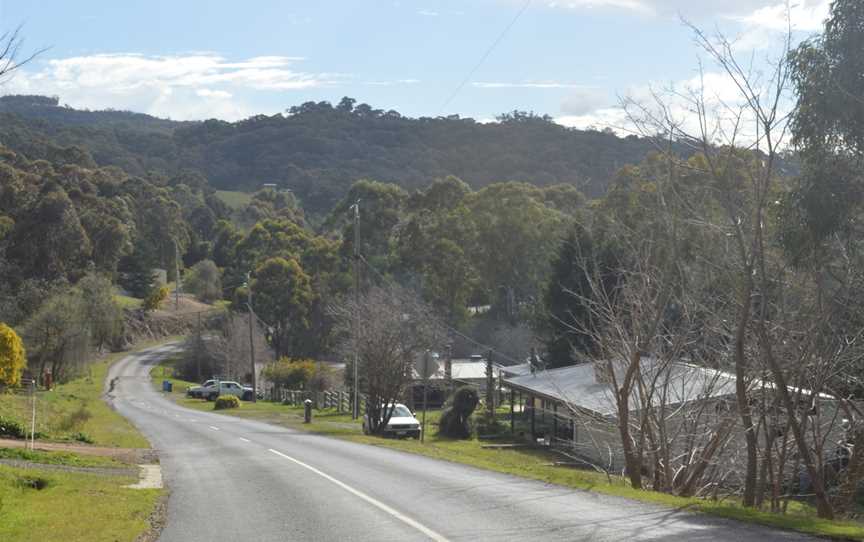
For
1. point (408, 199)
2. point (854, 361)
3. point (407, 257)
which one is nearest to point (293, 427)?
point (854, 361)

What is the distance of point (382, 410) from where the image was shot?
34188mm

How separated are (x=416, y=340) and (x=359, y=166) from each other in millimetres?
117774

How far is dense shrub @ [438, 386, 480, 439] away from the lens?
37.6m

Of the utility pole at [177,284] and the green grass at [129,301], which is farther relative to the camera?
the utility pole at [177,284]

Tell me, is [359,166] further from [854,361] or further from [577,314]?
[854,361]

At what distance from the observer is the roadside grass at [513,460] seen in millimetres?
10797

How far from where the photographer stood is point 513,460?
27.2m

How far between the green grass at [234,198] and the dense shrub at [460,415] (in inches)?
3595

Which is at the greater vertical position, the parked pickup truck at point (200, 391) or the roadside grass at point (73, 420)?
the roadside grass at point (73, 420)

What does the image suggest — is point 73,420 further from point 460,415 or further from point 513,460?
point 460,415

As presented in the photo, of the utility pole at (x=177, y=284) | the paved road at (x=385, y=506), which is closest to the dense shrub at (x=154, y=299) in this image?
the utility pole at (x=177, y=284)

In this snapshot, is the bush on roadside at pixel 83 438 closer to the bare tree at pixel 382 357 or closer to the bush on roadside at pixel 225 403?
the bare tree at pixel 382 357

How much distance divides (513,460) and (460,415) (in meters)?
10.7

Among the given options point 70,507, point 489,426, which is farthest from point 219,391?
point 70,507
